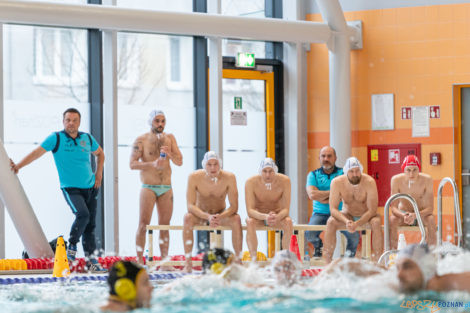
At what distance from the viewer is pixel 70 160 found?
926cm

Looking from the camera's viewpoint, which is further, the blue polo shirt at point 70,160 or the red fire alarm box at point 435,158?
the red fire alarm box at point 435,158

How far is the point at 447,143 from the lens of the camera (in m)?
A: 11.2

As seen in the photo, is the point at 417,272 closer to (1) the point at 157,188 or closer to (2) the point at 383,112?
(1) the point at 157,188

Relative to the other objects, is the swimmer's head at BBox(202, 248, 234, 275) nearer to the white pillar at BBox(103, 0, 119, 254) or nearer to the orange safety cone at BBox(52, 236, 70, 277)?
the orange safety cone at BBox(52, 236, 70, 277)

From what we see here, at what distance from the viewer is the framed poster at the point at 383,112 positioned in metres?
11.6

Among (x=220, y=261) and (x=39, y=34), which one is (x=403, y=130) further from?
(x=220, y=261)

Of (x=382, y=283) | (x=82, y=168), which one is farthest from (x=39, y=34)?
(x=382, y=283)

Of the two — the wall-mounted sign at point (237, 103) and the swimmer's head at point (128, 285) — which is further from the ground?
the wall-mounted sign at point (237, 103)

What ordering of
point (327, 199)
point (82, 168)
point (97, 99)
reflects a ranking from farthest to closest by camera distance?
point (97, 99)
point (327, 199)
point (82, 168)

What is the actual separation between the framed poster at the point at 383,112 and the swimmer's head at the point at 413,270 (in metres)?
6.50

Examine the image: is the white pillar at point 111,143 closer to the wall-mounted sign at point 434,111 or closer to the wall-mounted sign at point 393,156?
the wall-mounted sign at point 393,156

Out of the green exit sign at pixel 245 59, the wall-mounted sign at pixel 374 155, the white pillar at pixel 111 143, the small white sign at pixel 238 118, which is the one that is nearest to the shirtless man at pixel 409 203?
the wall-mounted sign at pixel 374 155

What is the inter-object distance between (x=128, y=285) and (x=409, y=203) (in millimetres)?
5683

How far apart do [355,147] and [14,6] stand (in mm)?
5252
